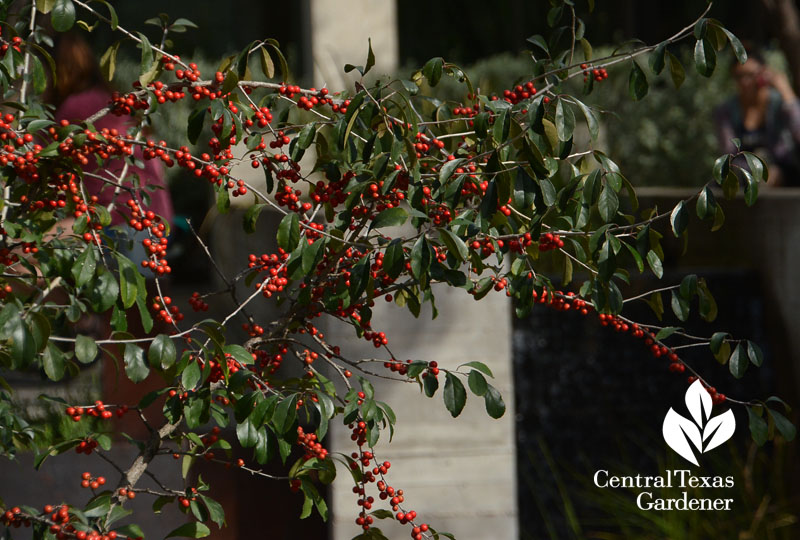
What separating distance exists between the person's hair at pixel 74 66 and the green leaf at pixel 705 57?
3.64 metres

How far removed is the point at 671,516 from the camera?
14.0 feet

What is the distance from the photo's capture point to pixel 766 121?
21.6 ft

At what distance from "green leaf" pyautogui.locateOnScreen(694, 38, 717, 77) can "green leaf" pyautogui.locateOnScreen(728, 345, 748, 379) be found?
1.79ft

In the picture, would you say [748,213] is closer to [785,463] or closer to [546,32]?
[785,463]

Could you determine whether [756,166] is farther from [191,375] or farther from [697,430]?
[697,430]

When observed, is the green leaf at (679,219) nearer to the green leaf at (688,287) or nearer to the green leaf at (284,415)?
the green leaf at (688,287)

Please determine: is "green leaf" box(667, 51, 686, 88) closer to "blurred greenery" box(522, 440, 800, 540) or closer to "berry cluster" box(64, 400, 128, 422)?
"berry cluster" box(64, 400, 128, 422)

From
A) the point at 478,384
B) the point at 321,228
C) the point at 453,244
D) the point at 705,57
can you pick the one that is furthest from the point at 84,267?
the point at 705,57

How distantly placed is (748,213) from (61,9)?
4575 mm

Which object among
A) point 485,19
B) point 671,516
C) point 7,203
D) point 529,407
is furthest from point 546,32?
point 7,203

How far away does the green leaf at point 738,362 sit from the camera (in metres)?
1.99

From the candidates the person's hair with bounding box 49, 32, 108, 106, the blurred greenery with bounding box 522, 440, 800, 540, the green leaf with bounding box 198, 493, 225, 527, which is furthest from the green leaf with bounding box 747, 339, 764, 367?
the person's hair with bounding box 49, 32, 108, 106

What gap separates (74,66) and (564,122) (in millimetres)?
3705

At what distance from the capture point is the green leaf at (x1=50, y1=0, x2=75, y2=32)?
1.80m
